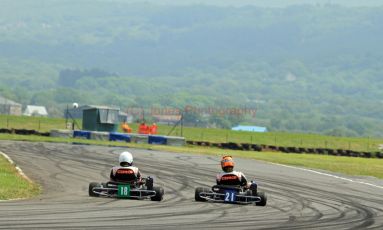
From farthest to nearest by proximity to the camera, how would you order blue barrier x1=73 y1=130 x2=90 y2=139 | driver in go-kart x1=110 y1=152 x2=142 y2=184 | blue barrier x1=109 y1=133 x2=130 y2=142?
1. blue barrier x1=73 y1=130 x2=90 y2=139
2. blue barrier x1=109 y1=133 x2=130 y2=142
3. driver in go-kart x1=110 y1=152 x2=142 y2=184

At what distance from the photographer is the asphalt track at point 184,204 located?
63.9ft

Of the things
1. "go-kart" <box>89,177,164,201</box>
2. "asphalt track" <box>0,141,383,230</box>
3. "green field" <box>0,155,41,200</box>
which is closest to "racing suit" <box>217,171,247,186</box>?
"asphalt track" <box>0,141,383,230</box>

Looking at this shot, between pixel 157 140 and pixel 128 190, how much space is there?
43913 millimetres

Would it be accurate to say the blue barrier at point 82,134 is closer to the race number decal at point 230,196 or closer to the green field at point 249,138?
the green field at point 249,138

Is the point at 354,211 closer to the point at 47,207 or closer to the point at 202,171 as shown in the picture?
the point at 47,207

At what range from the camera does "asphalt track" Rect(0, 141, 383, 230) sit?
63.9 ft

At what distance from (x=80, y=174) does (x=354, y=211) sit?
12575 mm

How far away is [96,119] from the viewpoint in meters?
80.3

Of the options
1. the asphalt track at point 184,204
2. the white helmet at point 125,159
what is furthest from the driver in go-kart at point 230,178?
the white helmet at point 125,159

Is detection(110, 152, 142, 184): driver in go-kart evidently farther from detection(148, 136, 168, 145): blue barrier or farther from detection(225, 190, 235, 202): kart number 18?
detection(148, 136, 168, 145): blue barrier

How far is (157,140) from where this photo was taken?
68.6 meters

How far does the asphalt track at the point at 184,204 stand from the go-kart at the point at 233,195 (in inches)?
12.6

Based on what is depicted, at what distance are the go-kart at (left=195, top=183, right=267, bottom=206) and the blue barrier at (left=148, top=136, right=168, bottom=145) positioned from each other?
43.0 metres

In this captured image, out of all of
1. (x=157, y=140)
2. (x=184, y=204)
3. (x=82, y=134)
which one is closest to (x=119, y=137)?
(x=82, y=134)
